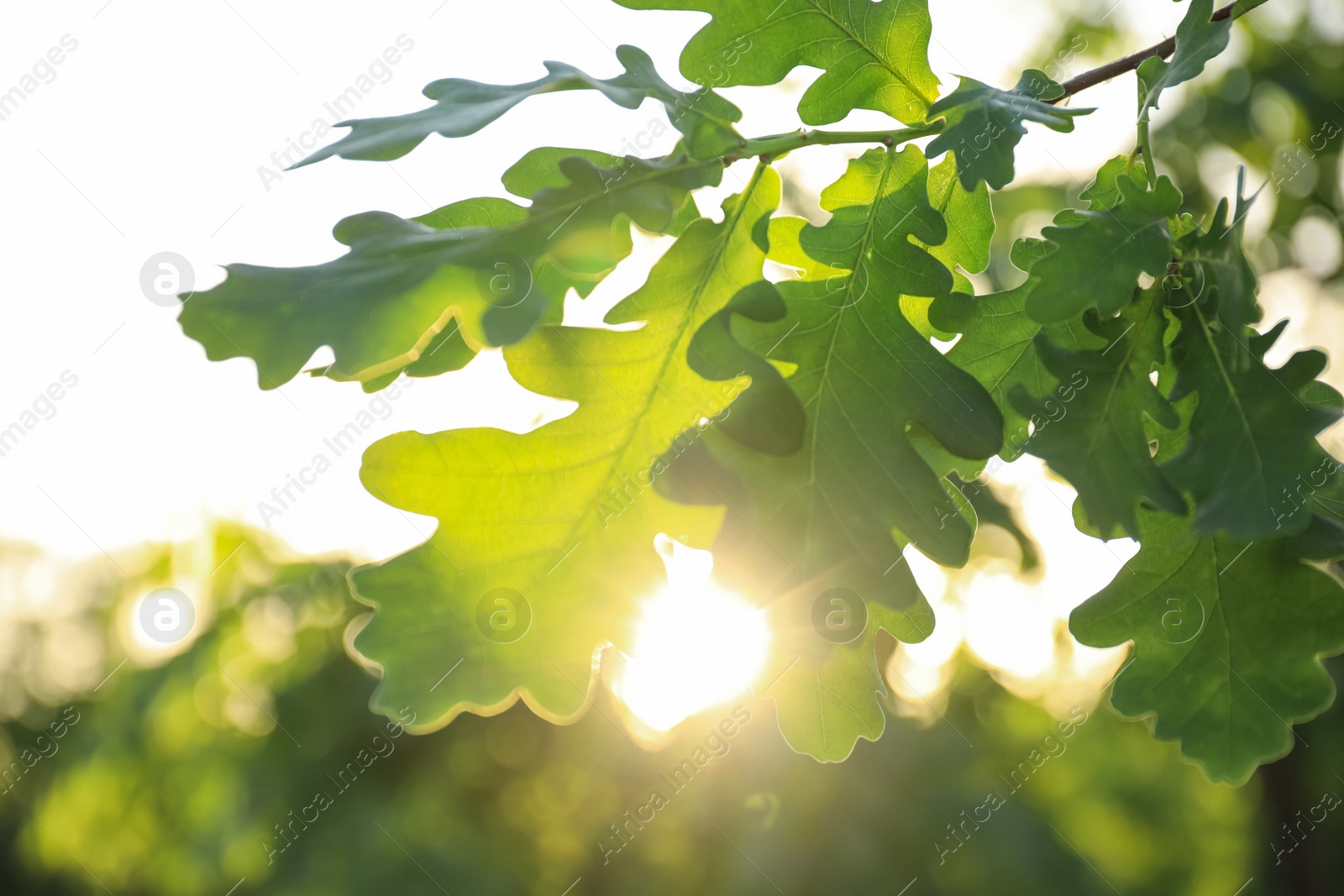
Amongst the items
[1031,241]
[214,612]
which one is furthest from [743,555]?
[214,612]

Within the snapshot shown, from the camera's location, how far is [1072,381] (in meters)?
1.16

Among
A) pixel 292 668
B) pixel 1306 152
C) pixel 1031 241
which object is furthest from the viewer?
pixel 292 668

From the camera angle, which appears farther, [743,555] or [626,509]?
[626,509]

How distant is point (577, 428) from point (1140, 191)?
2.46 feet

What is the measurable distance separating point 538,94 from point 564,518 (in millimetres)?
531

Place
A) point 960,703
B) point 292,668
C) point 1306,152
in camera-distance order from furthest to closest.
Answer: point 960,703 → point 292,668 → point 1306,152

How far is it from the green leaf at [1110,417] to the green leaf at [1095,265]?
2.1 inches

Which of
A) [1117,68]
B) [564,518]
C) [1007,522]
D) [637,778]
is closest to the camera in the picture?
[564,518]

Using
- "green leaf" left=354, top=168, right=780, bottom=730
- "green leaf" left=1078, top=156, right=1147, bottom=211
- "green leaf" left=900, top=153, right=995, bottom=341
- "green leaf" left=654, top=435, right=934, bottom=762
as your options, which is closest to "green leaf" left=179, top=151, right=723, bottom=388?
"green leaf" left=354, top=168, right=780, bottom=730

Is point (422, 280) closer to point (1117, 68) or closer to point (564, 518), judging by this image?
point (564, 518)

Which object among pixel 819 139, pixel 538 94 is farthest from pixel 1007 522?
pixel 538 94

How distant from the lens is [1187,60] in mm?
1218

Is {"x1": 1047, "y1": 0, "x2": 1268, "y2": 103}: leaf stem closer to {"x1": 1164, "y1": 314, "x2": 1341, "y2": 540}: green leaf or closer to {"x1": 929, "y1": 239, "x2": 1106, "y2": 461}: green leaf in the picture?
{"x1": 929, "y1": 239, "x2": 1106, "y2": 461}: green leaf

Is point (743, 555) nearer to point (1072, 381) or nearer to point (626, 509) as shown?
point (626, 509)
